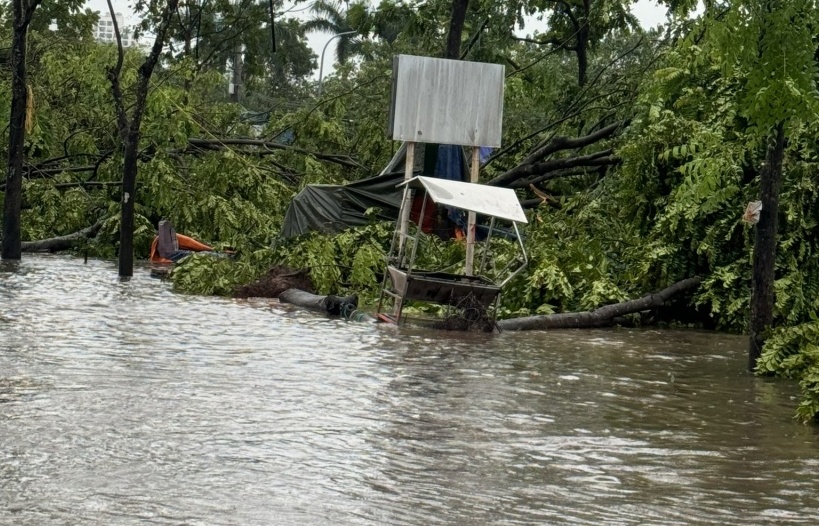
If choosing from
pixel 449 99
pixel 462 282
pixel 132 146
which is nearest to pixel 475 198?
pixel 462 282

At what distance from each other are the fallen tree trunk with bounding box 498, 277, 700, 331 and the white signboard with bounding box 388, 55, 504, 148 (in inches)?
153

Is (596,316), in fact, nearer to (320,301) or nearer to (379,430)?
(320,301)

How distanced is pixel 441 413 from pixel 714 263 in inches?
353

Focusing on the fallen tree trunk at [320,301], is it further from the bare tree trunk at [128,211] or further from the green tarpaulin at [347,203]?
the bare tree trunk at [128,211]

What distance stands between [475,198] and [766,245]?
5.01m

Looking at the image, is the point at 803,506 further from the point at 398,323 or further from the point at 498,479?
the point at 398,323

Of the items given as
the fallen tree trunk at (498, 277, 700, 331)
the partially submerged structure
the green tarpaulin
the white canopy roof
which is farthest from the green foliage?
the green tarpaulin

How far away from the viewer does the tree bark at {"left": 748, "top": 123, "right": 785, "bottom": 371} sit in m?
13.1

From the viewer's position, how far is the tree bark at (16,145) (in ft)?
85.4

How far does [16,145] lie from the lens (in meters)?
26.3

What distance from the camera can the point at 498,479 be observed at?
7.84 metres

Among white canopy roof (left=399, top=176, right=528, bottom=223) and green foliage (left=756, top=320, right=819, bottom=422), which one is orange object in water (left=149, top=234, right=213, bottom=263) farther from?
green foliage (left=756, top=320, right=819, bottom=422)

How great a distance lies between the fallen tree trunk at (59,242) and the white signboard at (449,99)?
11.0 m

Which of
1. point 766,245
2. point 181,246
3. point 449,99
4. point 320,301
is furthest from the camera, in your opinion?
point 181,246
